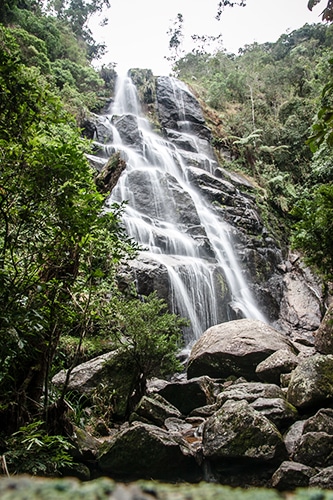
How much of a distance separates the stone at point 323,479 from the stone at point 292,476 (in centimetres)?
25

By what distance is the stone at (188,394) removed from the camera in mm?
7223

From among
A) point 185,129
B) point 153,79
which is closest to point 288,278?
point 185,129

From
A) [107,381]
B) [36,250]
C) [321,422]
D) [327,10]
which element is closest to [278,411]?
[321,422]

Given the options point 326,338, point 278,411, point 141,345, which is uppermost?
point 141,345

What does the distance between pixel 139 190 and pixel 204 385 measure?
12.5 meters

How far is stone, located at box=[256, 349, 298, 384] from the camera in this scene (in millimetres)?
7582

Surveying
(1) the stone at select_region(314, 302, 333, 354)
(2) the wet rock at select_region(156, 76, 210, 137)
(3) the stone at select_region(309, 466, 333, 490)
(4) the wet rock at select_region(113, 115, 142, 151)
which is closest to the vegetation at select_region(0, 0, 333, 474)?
(1) the stone at select_region(314, 302, 333, 354)

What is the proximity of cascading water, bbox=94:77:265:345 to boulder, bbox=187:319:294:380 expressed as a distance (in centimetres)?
274

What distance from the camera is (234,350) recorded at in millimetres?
9039

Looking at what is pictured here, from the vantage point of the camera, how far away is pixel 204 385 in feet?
24.3

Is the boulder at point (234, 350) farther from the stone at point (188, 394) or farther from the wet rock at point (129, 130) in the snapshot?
the wet rock at point (129, 130)

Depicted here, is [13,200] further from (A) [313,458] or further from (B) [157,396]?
(B) [157,396]

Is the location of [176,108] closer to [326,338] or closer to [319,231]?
[326,338]

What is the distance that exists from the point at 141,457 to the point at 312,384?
9.03 feet
